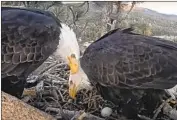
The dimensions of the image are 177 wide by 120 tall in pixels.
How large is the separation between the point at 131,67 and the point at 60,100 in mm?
759

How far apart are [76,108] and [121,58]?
2.07 ft

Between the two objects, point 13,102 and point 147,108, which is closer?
point 13,102

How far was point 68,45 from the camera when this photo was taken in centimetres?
289

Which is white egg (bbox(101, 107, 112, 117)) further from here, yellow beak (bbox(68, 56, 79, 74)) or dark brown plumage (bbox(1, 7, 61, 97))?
dark brown plumage (bbox(1, 7, 61, 97))

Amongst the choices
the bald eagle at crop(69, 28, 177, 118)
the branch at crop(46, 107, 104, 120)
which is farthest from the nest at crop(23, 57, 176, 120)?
the bald eagle at crop(69, 28, 177, 118)

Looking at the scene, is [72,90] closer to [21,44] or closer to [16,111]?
[21,44]

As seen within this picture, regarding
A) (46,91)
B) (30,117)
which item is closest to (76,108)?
Answer: (46,91)

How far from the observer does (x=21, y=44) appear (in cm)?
261

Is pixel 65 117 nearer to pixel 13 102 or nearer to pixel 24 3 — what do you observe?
pixel 13 102

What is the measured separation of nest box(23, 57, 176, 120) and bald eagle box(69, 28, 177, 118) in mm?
209

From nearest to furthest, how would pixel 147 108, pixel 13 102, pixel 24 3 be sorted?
pixel 13 102 → pixel 147 108 → pixel 24 3

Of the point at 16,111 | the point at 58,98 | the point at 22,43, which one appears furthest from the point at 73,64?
the point at 16,111

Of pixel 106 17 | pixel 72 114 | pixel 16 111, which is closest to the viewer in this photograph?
pixel 16 111

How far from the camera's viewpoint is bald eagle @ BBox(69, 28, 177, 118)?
2570 millimetres
